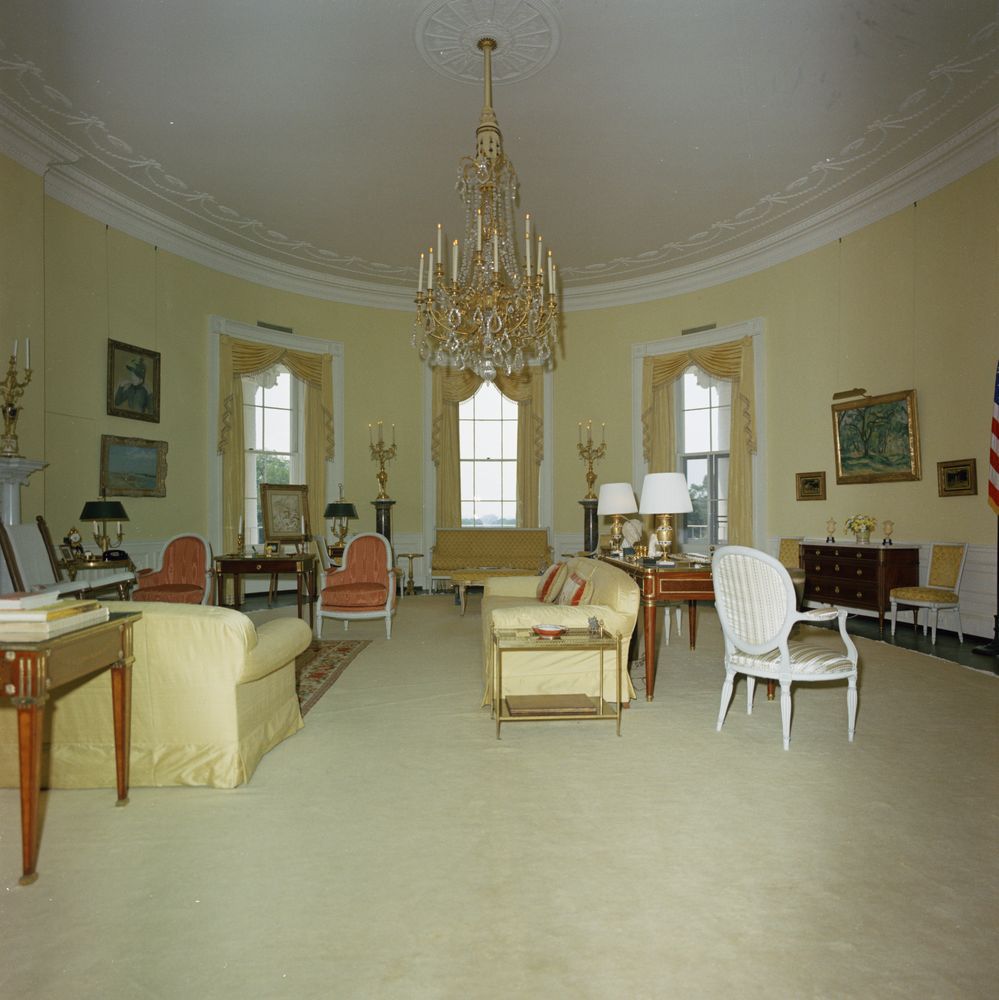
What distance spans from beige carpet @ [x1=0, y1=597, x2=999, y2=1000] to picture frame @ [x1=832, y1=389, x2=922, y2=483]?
395 centimetres

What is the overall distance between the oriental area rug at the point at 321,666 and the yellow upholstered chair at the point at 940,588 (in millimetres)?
5127

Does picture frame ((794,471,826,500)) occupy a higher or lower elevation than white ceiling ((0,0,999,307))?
lower

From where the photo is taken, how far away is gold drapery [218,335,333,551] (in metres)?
9.27

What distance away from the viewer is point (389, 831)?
2818 mm

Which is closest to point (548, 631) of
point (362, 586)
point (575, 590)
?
point (575, 590)

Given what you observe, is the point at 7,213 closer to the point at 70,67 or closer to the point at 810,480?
the point at 70,67

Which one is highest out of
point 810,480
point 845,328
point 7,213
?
point 7,213

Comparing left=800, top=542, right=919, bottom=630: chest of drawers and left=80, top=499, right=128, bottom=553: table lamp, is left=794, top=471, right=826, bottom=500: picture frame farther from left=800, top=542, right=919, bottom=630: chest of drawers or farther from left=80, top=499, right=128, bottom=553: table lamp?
left=80, top=499, right=128, bottom=553: table lamp

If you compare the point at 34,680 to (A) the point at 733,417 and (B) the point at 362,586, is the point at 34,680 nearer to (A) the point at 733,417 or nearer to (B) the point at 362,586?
(B) the point at 362,586

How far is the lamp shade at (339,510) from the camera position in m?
9.43

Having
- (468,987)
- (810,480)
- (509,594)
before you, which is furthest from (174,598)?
(810,480)

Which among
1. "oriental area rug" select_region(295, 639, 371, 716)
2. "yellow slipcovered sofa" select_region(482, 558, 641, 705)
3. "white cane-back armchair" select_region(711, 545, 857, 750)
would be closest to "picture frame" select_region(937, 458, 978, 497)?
"white cane-back armchair" select_region(711, 545, 857, 750)

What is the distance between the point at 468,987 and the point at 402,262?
936 cm

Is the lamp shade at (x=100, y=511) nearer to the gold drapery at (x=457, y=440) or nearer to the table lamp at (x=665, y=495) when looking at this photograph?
the gold drapery at (x=457, y=440)
